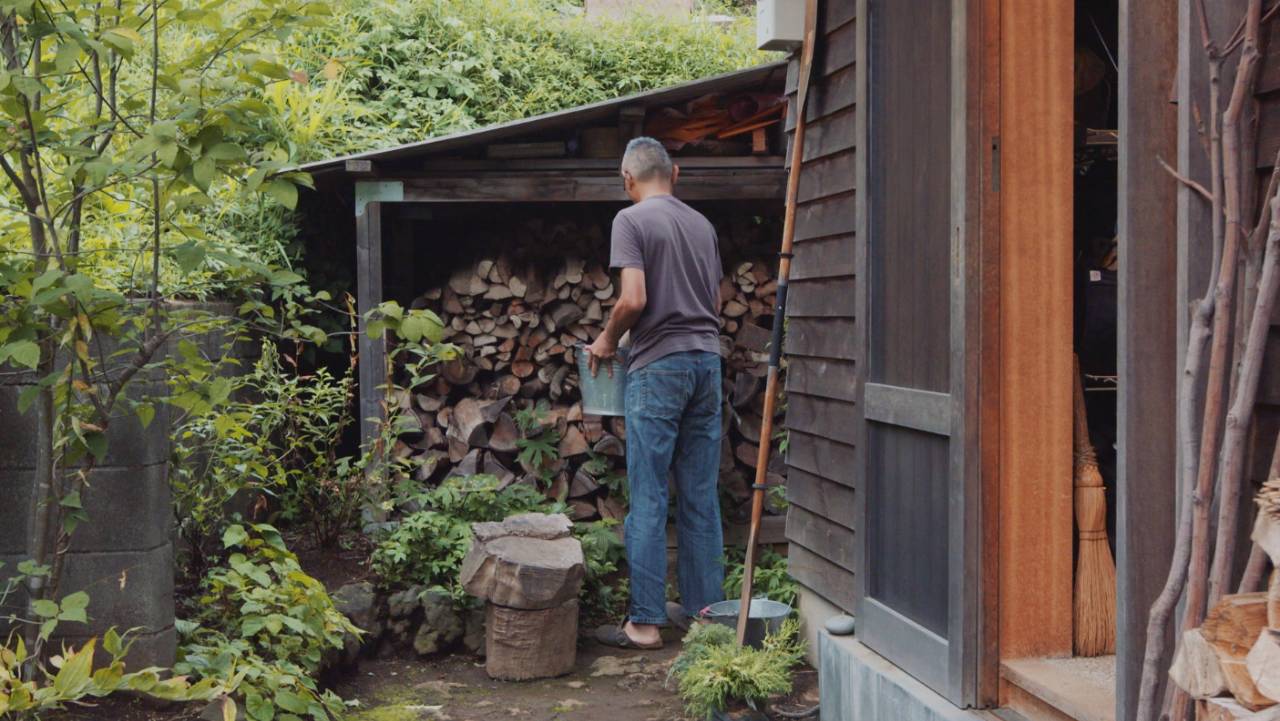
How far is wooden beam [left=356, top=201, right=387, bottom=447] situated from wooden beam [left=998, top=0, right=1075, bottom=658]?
415 cm

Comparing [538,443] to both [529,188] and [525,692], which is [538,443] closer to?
[529,188]

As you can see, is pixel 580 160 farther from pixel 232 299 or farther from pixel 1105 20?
pixel 1105 20

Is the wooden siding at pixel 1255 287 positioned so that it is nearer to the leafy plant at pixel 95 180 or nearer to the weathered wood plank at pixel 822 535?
the leafy plant at pixel 95 180

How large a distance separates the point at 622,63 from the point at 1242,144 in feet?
31.4

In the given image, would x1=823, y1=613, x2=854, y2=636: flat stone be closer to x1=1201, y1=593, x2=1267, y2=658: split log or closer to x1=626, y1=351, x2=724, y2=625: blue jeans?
x1=626, y1=351, x2=724, y2=625: blue jeans

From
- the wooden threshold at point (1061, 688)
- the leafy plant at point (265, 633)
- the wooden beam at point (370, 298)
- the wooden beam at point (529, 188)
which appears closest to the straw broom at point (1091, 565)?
the wooden threshold at point (1061, 688)

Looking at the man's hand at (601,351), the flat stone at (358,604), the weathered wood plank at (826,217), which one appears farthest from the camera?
the man's hand at (601,351)

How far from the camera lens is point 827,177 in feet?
14.9

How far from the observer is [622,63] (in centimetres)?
1128

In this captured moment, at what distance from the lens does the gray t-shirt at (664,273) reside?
5.33m

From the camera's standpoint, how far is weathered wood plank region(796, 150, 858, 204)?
4.33 meters

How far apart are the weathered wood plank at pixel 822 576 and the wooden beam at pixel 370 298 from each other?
8.90 ft

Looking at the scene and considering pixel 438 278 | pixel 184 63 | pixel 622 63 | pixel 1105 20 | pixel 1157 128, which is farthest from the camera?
pixel 622 63

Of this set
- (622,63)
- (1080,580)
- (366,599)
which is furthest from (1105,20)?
(622,63)
